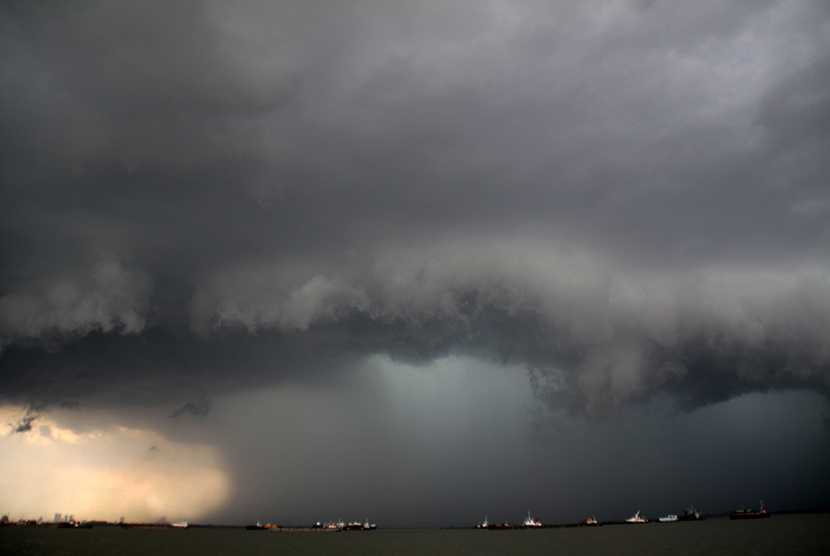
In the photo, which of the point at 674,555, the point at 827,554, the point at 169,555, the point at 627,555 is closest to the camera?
the point at 827,554

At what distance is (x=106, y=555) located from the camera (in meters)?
127

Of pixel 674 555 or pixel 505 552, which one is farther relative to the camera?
pixel 505 552

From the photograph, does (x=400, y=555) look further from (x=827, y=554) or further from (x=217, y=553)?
(x=827, y=554)

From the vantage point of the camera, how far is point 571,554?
130000 mm

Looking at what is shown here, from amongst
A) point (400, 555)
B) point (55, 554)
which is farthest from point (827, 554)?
point (55, 554)

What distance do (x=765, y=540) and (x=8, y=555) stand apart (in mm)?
212778

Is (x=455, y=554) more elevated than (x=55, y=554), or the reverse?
(x=55, y=554)

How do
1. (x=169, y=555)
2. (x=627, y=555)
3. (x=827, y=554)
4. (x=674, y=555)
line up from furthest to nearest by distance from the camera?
(x=169, y=555), (x=627, y=555), (x=674, y=555), (x=827, y=554)

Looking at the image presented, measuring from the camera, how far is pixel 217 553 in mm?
141250

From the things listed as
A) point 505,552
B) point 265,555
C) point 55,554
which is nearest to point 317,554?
point 265,555

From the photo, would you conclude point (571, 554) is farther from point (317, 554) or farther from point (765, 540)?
point (317, 554)

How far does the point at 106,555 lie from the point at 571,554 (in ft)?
419

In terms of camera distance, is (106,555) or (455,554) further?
(455,554)

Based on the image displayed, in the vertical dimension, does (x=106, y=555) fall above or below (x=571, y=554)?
above
